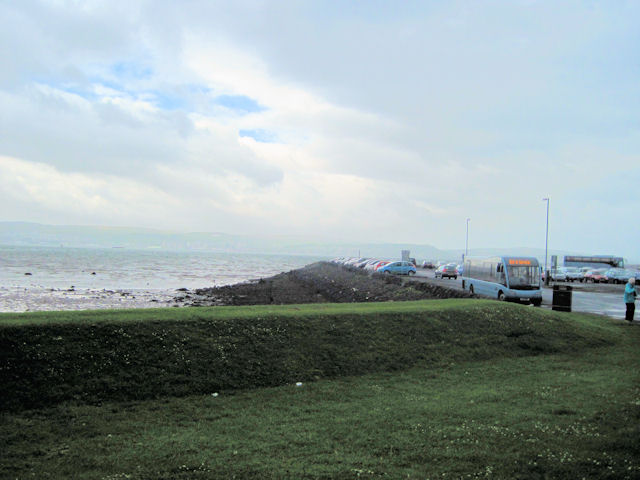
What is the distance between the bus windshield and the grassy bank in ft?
62.4

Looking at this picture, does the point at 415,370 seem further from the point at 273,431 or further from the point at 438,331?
the point at 273,431

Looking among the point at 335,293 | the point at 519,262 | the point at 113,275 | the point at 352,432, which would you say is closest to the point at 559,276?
the point at 335,293

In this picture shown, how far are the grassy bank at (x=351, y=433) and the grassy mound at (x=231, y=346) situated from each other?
0.56 metres

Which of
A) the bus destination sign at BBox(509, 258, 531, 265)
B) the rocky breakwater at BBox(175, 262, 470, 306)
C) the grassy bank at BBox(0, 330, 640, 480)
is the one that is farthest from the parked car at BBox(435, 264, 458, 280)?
the grassy bank at BBox(0, 330, 640, 480)

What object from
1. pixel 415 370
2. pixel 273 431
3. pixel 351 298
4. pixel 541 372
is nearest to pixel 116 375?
pixel 273 431

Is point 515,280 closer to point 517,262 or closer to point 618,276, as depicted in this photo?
point 517,262

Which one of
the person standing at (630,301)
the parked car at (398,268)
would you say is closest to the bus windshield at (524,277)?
the person standing at (630,301)

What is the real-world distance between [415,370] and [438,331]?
9.22 ft

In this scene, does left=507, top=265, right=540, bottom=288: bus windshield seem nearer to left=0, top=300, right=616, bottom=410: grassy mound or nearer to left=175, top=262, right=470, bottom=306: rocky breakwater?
left=175, top=262, right=470, bottom=306: rocky breakwater

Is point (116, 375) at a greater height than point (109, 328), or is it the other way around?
point (109, 328)

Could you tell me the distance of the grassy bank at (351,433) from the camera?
6.64 metres

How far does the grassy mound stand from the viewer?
1012 centimetres

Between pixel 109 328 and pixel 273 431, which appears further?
pixel 109 328

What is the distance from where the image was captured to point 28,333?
1091 cm
